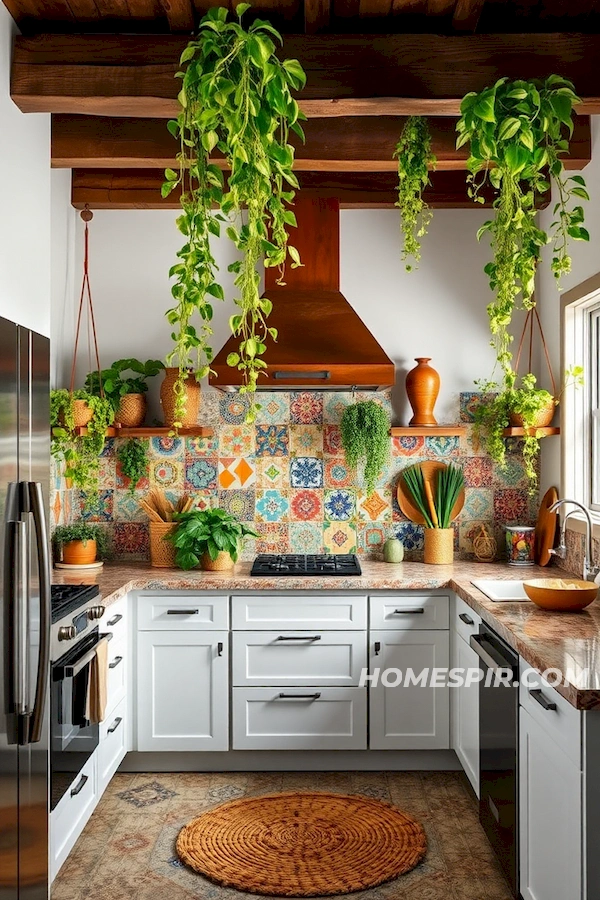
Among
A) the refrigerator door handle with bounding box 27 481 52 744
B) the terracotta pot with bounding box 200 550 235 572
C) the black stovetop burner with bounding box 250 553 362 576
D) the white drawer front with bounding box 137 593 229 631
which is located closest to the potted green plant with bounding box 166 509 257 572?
Result: the terracotta pot with bounding box 200 550 235 572

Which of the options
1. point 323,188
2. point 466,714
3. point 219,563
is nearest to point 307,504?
point 219,563

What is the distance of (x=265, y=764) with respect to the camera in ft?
13.3

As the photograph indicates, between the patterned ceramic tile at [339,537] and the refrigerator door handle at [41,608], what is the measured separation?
232cm

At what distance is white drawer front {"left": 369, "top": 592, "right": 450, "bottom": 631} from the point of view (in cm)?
394

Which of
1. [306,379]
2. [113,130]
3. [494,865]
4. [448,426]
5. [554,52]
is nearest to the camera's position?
[554,52]

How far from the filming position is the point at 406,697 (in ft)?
13.0

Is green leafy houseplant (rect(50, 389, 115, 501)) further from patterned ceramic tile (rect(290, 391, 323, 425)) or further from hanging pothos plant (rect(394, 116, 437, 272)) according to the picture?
hanging pothos plant (rect(394, 116, 437, 272))

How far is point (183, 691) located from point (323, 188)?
246cm

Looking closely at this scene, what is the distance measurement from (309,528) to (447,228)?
173 cm

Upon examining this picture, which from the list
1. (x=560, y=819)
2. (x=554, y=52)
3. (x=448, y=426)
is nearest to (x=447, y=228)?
(x=448, y=426)

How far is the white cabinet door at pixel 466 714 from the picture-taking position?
3.43 metres

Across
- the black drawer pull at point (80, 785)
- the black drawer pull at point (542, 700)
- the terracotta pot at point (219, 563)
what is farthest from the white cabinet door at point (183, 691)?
the black drawer pull at point (542, 700)

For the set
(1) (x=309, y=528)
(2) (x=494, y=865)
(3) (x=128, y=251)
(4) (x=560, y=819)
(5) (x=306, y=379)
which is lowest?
(2) (x=494, y=865)

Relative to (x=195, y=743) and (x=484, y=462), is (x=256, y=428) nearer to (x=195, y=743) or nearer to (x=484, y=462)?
(x=484, y=462)
